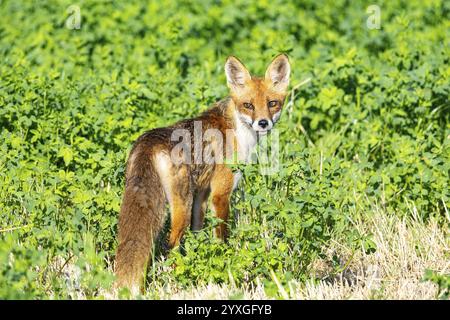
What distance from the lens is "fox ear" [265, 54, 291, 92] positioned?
27.1 feet

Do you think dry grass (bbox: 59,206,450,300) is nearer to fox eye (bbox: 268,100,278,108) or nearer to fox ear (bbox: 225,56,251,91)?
fox eye (bbox: 268,100,278,108)

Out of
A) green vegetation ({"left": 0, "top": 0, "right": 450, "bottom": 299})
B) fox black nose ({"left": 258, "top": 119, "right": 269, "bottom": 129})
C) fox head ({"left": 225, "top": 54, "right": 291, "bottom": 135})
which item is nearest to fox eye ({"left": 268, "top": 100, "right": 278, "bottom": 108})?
fox head ({"left": 225, "top": 54, "right": 291, "bottom": 135})

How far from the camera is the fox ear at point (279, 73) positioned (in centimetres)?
827

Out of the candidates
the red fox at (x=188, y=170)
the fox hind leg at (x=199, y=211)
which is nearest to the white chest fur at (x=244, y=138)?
the red fox at (x=188, y=170)

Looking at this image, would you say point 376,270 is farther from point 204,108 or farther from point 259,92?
point 204,108

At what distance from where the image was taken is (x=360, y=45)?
42.2 feet

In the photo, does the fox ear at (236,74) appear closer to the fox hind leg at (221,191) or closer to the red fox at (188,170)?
the red fox at (188,170)

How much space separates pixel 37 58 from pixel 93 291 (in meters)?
5.83

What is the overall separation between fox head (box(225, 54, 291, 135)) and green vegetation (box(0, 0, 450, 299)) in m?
0.42

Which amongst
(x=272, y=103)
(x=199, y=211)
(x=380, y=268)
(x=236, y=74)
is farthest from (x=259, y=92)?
(x=380, y=268)

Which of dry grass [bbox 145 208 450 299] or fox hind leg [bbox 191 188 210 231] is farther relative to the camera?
fox hind leg [bbox 191 188 210 231]

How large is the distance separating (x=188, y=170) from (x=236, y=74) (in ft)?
4.68

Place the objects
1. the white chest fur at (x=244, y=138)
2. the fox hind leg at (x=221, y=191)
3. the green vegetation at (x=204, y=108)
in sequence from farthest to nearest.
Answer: the white chest fur at (x=244, y=138), the fox hind leg at (x=221, y=191), the green vegetation at (x=204, y=108)

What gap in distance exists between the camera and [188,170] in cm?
722
